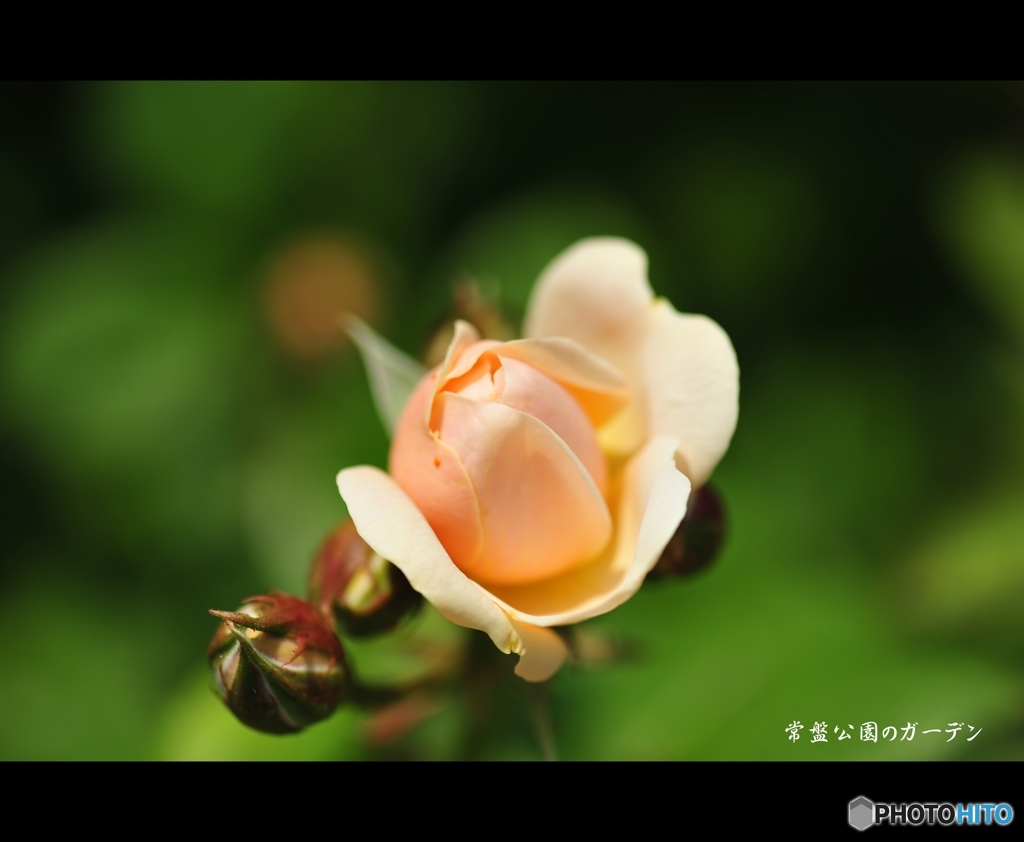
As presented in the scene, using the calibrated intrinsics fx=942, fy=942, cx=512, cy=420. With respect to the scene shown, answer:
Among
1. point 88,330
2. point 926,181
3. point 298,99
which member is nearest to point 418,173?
point 298,99

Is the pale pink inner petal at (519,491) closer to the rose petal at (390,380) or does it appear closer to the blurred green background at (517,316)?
the rose petal at (390,380)

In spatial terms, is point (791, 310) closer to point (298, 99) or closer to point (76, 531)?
point (298, 99)

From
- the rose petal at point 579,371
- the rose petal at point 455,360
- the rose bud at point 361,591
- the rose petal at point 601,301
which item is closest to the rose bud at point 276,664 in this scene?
the rose bud at point 361,591

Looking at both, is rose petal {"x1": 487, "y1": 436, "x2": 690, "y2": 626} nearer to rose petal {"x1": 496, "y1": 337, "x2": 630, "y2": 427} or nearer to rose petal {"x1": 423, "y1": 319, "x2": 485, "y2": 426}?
rose petal {"x1": 496, "y1": 337, "x2": 630, "y2": 427}

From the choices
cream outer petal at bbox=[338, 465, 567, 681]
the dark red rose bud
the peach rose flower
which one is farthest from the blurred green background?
cream outer petal at bbox=[338, 465, 567, 681]
